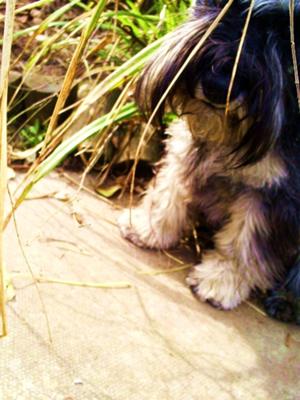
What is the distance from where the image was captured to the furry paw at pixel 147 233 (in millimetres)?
2477

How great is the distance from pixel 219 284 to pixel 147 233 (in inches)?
14.6

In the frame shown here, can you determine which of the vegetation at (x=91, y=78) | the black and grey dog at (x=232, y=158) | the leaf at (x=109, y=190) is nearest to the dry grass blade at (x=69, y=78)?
the black and grey dog at (x=232, y=158)

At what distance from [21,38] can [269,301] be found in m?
1.88

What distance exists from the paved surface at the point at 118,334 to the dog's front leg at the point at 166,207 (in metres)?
0.06

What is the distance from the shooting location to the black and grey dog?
179 cm

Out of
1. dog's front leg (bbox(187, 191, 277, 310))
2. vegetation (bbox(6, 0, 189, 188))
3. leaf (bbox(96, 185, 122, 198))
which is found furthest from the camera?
leaf (bbox(96, 185, 122, 198))

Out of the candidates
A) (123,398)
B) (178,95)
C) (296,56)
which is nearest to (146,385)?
(123,398)

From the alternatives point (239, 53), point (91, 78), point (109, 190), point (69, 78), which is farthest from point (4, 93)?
point (91, 78)

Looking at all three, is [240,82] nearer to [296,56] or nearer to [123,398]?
[296,56]

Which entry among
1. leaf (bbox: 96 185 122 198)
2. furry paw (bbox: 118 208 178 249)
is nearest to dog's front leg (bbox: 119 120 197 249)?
furry paw (bbox: 118 208 178 249)

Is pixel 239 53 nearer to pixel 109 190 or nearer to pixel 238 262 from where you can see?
pixel 238 262

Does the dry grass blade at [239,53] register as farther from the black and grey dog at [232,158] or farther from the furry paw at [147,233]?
the furry paw at [147,233]

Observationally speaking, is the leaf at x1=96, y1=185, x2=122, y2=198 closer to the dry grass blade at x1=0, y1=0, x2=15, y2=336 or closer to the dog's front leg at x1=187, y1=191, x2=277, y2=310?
the dog's front leg at x1=187, y1=191, x2=277, y2=310

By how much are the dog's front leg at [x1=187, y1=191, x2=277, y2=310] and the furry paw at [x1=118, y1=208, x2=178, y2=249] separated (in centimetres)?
20
